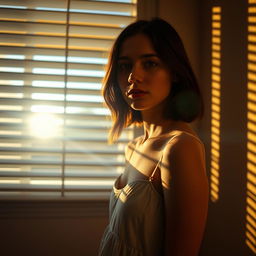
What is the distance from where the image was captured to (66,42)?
138cm

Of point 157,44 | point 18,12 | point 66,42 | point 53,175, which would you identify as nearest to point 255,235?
point 157,44

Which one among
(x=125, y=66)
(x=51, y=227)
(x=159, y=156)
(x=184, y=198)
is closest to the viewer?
(x=184, y=198)

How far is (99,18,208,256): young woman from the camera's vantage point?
717 millimetres

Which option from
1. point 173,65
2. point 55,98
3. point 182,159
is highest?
point 173,65

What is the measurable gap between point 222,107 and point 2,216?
1.23 meters

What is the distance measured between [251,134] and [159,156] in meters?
0.41

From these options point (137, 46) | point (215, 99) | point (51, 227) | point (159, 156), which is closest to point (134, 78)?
point (137, 46)

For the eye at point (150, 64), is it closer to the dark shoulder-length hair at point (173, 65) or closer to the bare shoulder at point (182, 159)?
the dark shoulder-length hair at point (173, 65)

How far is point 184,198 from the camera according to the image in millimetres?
703

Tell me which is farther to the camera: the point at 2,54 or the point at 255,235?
the point at 2,54

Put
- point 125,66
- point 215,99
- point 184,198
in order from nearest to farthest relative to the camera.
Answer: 1. point 184,198
2. point 125,66
3. point 215,99

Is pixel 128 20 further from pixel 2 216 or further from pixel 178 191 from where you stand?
pixel 2 216

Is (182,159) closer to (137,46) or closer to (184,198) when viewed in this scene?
(184,198)

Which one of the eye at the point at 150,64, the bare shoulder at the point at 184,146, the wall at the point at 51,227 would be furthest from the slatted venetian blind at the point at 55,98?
the bare shoulder at the point at 184,146
